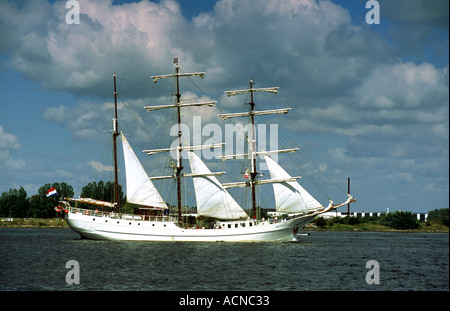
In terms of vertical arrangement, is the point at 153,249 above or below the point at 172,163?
below

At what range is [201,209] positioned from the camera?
9881cm

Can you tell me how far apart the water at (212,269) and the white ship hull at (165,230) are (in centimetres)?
932

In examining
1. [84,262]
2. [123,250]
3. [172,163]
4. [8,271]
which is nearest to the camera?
[8,271]

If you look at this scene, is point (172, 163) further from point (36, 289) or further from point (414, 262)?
point (36, 289)

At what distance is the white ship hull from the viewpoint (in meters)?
94.9

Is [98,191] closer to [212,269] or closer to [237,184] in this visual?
[237,184]

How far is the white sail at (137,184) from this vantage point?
9744cm

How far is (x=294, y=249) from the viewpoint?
83688 mm

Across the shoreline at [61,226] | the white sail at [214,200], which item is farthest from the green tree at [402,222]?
the white sail at [214,200]

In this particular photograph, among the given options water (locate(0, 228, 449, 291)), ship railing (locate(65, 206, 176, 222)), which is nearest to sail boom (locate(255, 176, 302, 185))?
water (locate(0, 228, 449, 291))

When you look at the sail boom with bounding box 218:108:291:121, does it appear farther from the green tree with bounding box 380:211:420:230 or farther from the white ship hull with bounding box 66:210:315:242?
the green tree with bounding box 380:211:420:230

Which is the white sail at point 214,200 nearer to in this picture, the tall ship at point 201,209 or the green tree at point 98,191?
the tall ship at point 201,209
